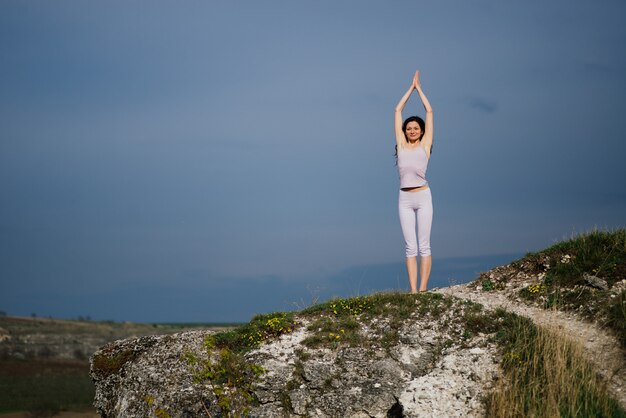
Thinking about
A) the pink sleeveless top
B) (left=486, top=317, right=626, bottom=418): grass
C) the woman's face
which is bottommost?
(left=486, top=317, right=626, bottom=418): grass

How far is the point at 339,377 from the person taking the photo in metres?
13.3

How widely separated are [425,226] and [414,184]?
3.33 ft

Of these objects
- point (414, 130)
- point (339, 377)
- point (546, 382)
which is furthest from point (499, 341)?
point (414, 130)

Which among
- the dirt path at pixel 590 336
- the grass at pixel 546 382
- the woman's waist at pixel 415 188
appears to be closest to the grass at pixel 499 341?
the grass at pixel 546 382

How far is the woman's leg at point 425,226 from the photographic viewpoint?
16.3 meters

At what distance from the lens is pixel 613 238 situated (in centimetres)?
1742

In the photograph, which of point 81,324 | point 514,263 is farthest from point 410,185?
point 81,324

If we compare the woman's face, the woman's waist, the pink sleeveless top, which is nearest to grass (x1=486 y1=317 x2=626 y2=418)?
the woman's waist

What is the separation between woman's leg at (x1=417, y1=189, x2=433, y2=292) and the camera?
1627 centimetres

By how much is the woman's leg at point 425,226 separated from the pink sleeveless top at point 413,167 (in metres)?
0.33

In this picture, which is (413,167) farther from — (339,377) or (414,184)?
(339,377)

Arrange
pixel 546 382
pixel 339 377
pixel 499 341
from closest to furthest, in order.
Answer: pixel 546 382 < pixel 339 377 < pixel 499 341

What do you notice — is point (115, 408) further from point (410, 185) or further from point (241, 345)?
point (410, 185)

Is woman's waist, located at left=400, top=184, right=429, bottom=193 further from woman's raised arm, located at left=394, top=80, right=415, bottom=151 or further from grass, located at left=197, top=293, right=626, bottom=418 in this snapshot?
grass, located at left=197, top=293, right=626, bottom=418
